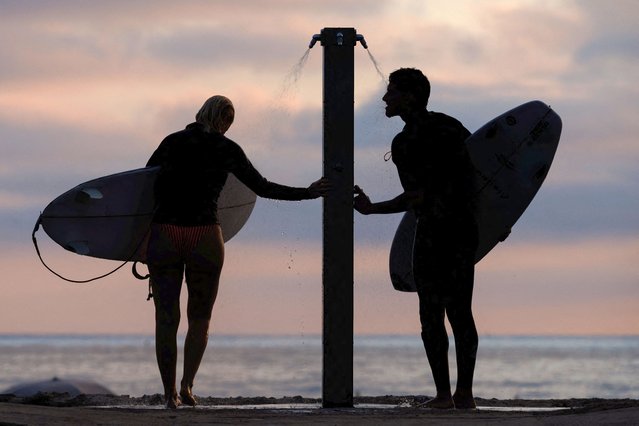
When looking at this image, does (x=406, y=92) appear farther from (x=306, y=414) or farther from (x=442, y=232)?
(x=306, y=414)

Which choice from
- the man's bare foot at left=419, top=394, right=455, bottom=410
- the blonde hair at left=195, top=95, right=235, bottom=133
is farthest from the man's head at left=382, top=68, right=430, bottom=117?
the man's bare foot at left=419, top=394, right=455, bottom=410

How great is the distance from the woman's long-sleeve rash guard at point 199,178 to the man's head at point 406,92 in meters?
0.72

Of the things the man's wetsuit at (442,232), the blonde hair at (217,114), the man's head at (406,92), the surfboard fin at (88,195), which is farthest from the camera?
the surfboard fin at (88,195)

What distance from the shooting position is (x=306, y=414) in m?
6.98

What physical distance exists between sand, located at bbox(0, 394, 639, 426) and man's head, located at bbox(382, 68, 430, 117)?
5.44ft

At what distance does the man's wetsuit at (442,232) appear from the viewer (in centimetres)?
730

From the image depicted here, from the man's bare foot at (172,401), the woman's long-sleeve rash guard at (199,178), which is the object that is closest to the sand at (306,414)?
the man's bare foot at (172,401)

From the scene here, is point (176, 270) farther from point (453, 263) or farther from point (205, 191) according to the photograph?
point (453, 263)

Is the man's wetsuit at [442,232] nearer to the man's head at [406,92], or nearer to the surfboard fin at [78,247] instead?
the man's head at [406,92]

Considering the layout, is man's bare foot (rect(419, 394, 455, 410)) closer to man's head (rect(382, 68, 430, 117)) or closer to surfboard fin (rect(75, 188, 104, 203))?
man's head (rect(382, 68, 430, 117))

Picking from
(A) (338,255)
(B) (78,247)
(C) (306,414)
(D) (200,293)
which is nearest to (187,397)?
(D) (200,293)

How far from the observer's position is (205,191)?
7594 millimetres

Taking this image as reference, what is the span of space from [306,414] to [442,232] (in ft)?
4.10

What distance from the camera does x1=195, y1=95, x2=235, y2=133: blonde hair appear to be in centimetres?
766
